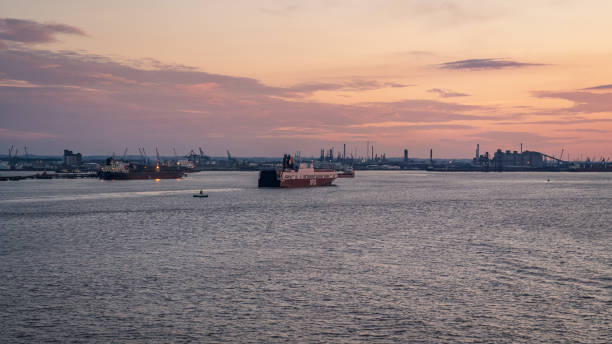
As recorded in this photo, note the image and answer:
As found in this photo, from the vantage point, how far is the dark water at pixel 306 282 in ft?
79.9

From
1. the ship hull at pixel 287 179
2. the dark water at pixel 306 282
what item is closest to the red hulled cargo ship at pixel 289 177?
the ship hull at pixel 287 179

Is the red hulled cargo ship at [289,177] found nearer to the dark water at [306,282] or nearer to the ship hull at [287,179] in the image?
the ship hull at [287,179]

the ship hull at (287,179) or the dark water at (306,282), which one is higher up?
the ship hull at (287,179)

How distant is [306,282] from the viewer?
110 ft

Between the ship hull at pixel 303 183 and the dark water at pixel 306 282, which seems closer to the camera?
the dark water at pixel 306 282

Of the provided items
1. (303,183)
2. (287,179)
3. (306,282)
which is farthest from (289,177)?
(306,282)

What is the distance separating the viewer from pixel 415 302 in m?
29.0

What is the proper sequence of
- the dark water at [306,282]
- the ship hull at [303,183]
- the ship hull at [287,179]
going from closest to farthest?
the dark water at [306,282] → the ship hull at [303,183] → the ship hull at [287,179]

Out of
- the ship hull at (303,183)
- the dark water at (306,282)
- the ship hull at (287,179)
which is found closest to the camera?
the dark water at (306,282)

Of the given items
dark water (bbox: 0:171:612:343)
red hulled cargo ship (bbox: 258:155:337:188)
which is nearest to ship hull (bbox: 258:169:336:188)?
red hulled cargo ship (bbox: 258:155:337:188)

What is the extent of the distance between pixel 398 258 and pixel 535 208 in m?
61.9

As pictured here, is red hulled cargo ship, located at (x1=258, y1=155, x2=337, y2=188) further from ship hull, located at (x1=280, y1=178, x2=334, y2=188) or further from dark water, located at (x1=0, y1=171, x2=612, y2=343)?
dark water, located at (x1=0, y1=171, x2=612, y2=343)

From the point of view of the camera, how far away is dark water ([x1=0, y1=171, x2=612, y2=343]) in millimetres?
24344

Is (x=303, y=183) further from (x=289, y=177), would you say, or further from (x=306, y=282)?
(x=306, y=282)
